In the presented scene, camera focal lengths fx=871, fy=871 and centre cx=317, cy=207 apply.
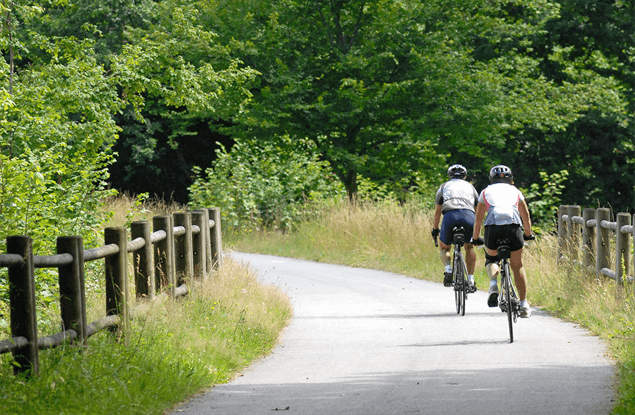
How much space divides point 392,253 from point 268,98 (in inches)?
298

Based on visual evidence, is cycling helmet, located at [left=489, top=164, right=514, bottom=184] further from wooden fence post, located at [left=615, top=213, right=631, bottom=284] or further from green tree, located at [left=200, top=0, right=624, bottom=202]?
green tree, located at [left=200, top=0, right=624, bottom=202]

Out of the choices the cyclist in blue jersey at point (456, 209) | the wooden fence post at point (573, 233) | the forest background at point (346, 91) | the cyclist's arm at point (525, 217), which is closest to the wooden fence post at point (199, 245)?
the forest background at point (346, 91)

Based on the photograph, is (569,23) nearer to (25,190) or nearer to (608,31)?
(608,31)

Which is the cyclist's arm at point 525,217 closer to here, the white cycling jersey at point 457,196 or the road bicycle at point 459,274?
the road bicycle at point 459,274

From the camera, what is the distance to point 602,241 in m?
11.9

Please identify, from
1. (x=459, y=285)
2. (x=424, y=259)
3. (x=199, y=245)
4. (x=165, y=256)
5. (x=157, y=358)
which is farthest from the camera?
(x=424, y=259)

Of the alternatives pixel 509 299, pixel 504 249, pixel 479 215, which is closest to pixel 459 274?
pixel 479 215

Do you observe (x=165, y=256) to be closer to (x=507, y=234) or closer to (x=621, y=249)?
(x=507, y=234)

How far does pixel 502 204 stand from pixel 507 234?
1.16ft

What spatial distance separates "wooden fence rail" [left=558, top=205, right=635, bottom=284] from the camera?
1105 cm

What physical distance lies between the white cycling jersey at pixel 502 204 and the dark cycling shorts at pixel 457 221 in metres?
1.98

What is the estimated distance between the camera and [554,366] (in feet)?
26.3

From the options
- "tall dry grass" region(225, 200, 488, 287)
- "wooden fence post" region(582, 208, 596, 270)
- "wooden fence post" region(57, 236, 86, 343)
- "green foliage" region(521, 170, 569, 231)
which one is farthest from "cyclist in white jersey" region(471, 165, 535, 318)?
"green foliage" region(521, 170, 569, 231)

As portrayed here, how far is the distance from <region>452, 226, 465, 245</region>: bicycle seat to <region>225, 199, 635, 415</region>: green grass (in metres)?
1.54
